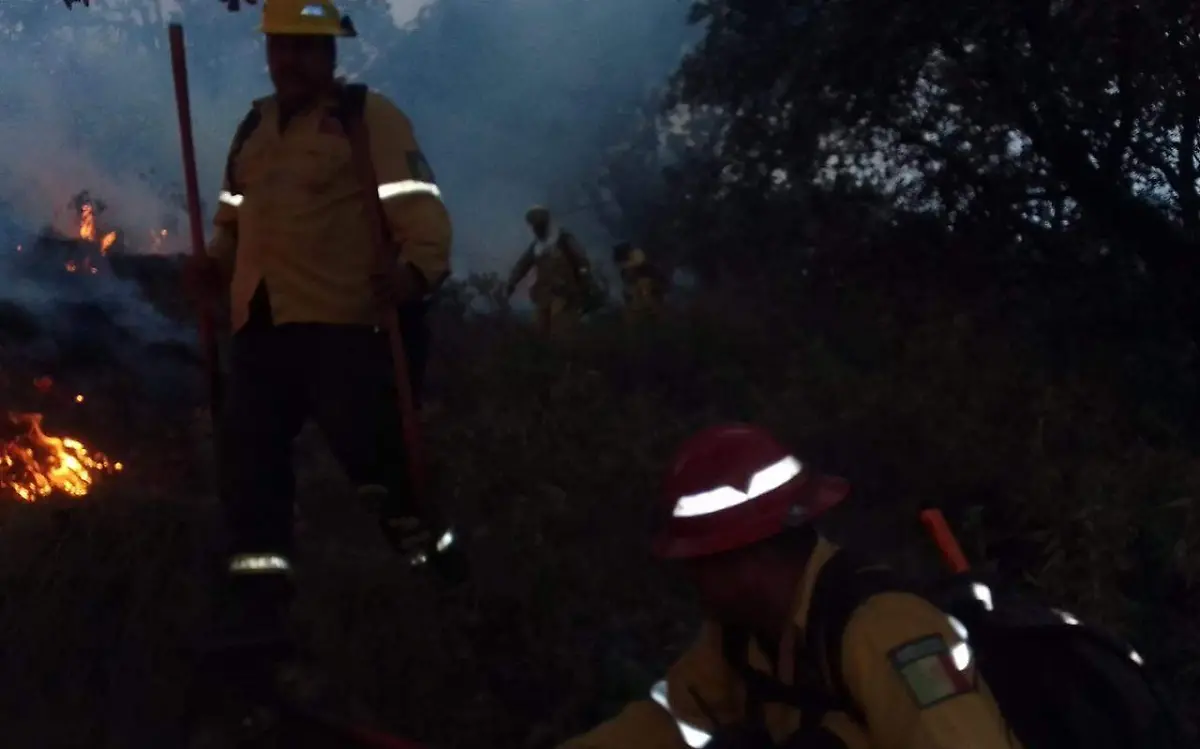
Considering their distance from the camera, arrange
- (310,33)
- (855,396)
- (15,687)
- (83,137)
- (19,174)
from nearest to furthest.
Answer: (310,33) < (15,687) < (855,396) < (19,174) < (83,137)

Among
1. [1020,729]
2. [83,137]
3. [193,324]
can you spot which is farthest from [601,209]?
[1020,729]

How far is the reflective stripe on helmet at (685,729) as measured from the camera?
276 cm

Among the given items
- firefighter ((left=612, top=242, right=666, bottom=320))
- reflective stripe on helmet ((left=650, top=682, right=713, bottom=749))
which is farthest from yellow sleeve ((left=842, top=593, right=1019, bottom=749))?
firefighter ((left=612, top=242, right=666, bottom=320))

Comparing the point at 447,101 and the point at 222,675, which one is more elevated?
the point at 447,101

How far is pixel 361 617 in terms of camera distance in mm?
5031

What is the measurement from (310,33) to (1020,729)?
2919 millimetres

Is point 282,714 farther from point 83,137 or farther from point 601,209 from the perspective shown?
point 601,209

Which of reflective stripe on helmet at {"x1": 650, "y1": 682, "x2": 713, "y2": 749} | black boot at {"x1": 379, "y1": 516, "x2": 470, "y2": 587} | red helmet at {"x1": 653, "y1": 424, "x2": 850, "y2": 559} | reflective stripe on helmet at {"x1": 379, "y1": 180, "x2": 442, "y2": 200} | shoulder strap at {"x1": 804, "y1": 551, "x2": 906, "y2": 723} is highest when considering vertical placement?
reflective stripe on helmet at {"x1": 379, "y1": 180, "x2": 442, "y2": 200}

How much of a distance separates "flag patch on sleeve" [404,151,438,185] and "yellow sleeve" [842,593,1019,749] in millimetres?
2402

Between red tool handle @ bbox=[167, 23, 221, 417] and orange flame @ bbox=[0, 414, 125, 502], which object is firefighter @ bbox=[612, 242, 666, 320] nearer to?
orange flame @ bbox=[0, 414, 125, 502]

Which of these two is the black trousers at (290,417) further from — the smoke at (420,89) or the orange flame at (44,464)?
the smoke at (420,89)

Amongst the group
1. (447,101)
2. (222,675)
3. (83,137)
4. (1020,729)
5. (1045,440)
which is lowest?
(1020,729)

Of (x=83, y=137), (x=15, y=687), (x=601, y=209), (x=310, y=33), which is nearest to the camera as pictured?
(x=310, y=33)

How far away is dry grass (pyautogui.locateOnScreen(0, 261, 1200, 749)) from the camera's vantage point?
4895 mm
